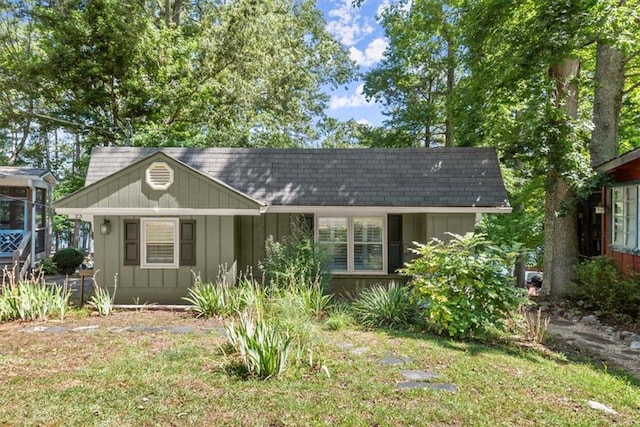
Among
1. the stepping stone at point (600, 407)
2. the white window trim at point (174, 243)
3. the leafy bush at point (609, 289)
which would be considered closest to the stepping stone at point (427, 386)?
the stepping stone at point (600, 407)

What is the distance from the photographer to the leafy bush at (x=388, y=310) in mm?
6496

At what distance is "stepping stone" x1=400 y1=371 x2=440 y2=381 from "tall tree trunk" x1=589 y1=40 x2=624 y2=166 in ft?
25.4

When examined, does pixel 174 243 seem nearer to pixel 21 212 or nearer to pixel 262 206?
pixel 262 206

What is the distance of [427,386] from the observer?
13.2 ft

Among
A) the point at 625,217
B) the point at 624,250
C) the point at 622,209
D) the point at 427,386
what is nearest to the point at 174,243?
the point at 427,386

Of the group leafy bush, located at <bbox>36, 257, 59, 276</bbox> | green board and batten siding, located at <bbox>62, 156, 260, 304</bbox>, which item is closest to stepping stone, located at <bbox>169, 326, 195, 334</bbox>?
green board and batten siding, located at <bbox>62, 156, 260, 304</bbox>

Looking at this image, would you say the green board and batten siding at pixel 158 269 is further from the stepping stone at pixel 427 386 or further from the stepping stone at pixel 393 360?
the stepping stone at pixel 427 386

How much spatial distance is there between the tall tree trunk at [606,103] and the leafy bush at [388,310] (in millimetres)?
6210

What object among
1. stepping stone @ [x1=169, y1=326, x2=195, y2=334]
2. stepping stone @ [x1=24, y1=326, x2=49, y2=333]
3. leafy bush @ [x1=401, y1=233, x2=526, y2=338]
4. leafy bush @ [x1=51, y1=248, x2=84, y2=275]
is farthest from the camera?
leafy bush @ [x1=51, y1=248, x2=84, y2=275]

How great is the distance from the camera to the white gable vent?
7.77 metres

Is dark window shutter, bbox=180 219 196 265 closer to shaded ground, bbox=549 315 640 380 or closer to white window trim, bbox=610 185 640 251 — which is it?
shaded ground, bbox=549 315 640 380

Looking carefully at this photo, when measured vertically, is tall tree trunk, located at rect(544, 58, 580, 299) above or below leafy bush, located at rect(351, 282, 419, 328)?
above

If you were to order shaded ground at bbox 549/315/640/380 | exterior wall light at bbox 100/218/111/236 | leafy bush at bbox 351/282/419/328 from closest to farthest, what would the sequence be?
shaded ground at bbox 549/315/640/380
leafy bush at bbox 351/282/419/328
exterior wall light at bbox 100/218/111/236

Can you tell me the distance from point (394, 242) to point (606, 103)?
6.14 meters
